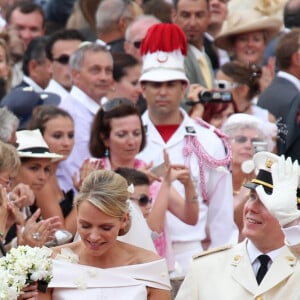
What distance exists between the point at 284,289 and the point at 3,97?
485 cm

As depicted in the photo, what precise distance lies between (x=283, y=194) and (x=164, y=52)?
12.7 ft

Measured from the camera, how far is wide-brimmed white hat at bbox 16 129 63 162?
405 inches

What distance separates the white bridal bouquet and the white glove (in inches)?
Result: 47.4

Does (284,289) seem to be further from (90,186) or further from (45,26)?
(45,26)

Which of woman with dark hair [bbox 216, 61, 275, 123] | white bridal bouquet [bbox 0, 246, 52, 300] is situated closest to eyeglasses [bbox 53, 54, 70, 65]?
woman with dark hair [bbox 216, 61, 275, 123]

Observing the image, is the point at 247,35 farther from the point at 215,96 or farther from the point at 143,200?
the point at 143,200

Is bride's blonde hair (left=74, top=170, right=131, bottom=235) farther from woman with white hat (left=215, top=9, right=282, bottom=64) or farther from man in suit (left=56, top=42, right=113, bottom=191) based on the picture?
woman with white hat (left=215, top=9, right=282, bottom=64)

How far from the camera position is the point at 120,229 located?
8203 millimetres

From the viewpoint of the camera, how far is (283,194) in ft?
25.4

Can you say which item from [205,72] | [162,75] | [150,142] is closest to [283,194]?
[150,142]

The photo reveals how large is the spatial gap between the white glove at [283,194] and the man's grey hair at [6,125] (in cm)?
284

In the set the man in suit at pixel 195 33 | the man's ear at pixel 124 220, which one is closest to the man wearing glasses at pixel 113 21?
the man in suit at pixel 195 33

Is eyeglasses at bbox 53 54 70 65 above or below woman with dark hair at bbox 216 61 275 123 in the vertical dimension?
above

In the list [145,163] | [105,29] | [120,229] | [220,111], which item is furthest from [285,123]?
[120,229]
